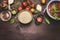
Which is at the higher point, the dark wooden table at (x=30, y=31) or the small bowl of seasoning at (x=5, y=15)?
the small bowl of seasoning at (x=5, y=15)

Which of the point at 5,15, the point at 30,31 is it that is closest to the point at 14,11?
the point at 5,15

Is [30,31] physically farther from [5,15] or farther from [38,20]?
[5,15]

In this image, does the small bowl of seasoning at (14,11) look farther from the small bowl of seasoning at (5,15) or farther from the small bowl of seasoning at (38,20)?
the small bowl of seasoning at (38,20)

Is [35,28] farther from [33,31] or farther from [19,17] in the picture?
[19,17]

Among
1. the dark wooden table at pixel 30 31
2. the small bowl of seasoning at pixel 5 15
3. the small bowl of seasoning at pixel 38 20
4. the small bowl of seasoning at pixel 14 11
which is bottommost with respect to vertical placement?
the dark wooden table at pixel 30 31

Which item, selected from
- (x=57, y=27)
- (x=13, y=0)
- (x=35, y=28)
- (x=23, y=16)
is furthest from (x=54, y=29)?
(x=13, y=0)

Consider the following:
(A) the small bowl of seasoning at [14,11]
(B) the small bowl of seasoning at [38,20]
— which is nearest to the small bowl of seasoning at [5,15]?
(A) the small bowl of seasoning at [14,11]

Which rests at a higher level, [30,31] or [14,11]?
[14,11]

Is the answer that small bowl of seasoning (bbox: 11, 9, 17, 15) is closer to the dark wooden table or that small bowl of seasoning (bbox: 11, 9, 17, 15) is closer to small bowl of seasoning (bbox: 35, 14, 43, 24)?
the dark wooden table
